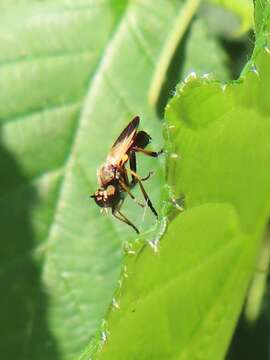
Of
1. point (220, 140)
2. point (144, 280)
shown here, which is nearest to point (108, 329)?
Result: point (144, 280)

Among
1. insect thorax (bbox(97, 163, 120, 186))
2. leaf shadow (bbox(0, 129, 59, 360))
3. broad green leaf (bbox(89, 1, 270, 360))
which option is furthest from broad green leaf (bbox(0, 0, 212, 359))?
broad green leaf (bbox(89, 1, 270, 360))

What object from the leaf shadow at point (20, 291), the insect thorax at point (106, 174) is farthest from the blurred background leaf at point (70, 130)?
the insect thorax at point (106, 174)

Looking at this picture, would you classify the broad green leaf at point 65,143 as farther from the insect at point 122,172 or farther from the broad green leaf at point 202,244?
the broad green leaf at point 202,244

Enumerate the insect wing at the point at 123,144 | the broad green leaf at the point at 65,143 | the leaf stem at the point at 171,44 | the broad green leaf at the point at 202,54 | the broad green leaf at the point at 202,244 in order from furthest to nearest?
the broad green leaf at the point at 202,54, the leaf stem at the point at 171,44, the broad green leaf at the point at 65,143, the insect wing at the point at 123,144, the broad green leaf at the point at 202,244

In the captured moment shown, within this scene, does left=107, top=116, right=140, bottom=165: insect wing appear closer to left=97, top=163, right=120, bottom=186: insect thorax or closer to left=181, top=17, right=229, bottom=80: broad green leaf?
left=97, top=163, right=120, bottom=186: insect thorax

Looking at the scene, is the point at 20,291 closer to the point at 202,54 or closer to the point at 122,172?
the point at 122,172

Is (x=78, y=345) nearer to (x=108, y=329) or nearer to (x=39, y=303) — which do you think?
(x=39, y=303)
